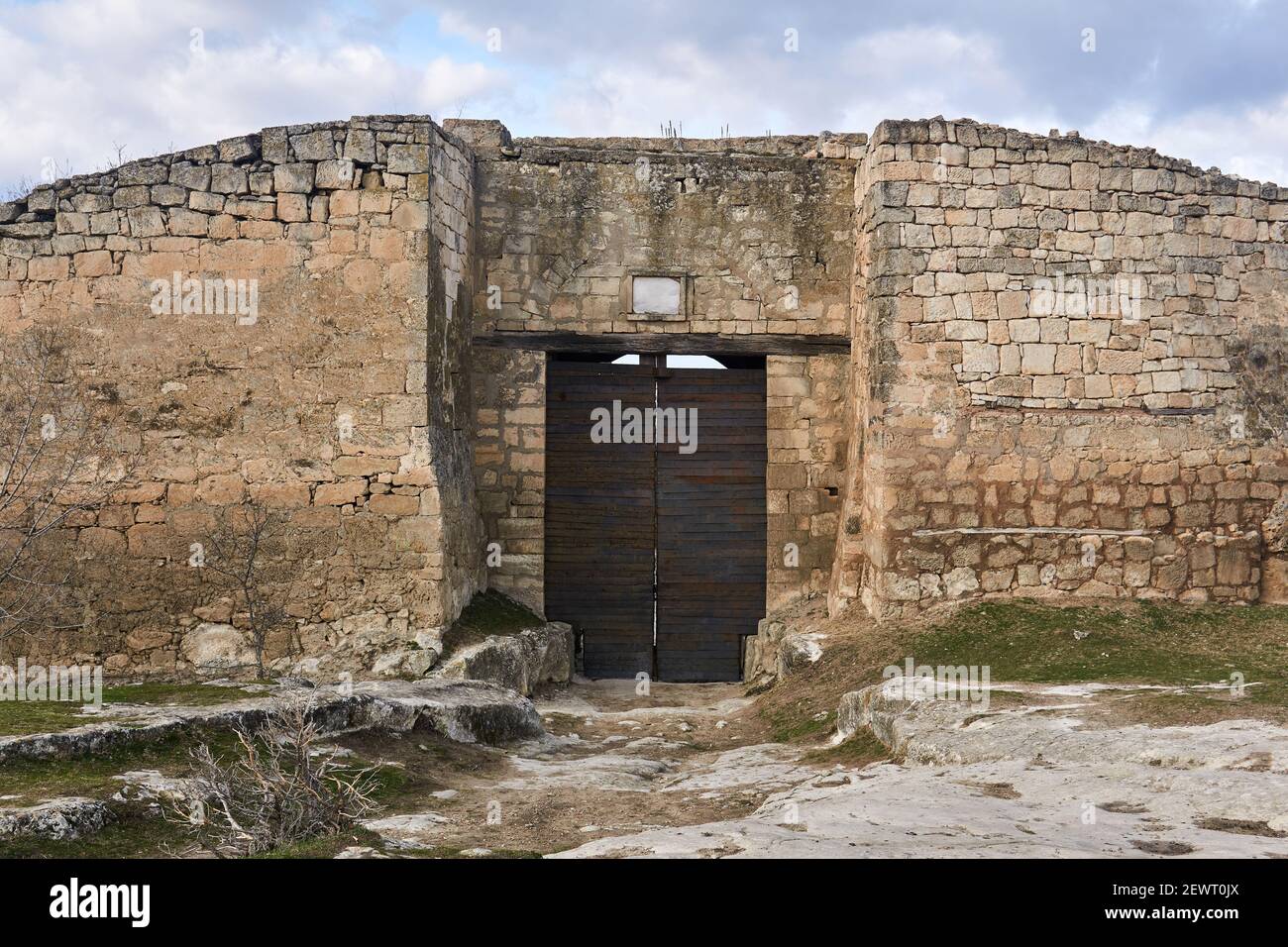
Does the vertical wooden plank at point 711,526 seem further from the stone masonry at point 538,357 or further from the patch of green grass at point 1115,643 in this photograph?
the patch of green grass at point 1115,643

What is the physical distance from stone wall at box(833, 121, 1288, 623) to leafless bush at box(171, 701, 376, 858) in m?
5.47

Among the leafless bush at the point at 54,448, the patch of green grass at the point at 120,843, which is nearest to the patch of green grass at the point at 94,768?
the patch of green grass at the point at 120,843

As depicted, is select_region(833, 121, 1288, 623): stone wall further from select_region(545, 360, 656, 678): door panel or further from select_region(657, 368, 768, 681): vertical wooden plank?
select_region(545, 360, 656, 678): door panel

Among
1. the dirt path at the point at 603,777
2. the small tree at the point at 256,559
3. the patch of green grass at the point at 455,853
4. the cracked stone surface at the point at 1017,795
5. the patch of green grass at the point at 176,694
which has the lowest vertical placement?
the dirt path at the point at 603,777

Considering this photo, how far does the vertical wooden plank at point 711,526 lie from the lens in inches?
434

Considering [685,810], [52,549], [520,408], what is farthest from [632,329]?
[685,810]

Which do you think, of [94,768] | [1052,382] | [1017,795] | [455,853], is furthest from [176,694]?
[1052,382]

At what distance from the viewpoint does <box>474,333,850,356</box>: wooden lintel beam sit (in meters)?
10.8

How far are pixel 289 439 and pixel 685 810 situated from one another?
4771mm

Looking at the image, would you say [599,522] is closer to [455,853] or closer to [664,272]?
[664,272]

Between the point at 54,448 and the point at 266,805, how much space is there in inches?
214

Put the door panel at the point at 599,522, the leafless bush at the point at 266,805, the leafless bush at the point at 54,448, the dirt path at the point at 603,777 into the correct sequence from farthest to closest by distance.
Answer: the door panel at the point at 599,522
the leafless bush at the point at 54,448
the dirt path at the point at 603,777
the leafless bush at the point at 266,805

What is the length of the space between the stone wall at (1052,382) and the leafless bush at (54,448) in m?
5.97

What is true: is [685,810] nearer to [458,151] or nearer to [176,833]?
[176,833]
